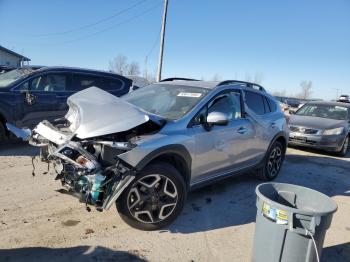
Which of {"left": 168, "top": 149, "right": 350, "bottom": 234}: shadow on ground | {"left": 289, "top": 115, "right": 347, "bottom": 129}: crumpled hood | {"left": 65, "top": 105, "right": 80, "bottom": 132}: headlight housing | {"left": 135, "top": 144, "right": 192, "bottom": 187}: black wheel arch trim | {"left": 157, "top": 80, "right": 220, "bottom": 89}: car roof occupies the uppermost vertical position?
{"left": 157, "top": 80, "right": 220, "bottom": 89}: car roof

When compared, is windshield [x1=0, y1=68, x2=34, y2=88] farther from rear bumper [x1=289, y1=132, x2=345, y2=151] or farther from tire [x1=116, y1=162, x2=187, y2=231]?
rear bumper [x1=289, y1=132, x2=345, y2=151]

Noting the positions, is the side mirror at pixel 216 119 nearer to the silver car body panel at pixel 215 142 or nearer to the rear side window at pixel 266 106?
the silver car body panel at pixel 215 142

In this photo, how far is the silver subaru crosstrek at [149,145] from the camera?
3.49 m

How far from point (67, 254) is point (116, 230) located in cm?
68

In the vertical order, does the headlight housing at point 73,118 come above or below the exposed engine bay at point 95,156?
above

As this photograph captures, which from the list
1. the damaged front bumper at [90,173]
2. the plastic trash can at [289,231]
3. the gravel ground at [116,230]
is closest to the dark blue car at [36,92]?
the gravel ground at [116,230]

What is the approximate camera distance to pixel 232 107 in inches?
208

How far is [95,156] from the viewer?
3.54 metres

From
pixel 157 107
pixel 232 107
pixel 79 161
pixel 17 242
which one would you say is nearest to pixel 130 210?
pixel 79 161

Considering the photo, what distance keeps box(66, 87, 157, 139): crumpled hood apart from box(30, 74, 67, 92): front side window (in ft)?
13.4

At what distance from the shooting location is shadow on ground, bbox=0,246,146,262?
3.29 m

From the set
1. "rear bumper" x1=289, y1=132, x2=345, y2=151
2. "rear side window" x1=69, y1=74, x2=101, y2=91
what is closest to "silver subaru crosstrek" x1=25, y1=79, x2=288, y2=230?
"rear side window" x1=69, y1=74, x2=101, y2=91

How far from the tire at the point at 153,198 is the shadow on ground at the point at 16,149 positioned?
13.6 feet

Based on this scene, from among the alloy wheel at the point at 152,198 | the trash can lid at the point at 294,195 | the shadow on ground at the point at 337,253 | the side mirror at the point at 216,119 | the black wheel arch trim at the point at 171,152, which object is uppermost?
the side mirror at the point at 216,119
